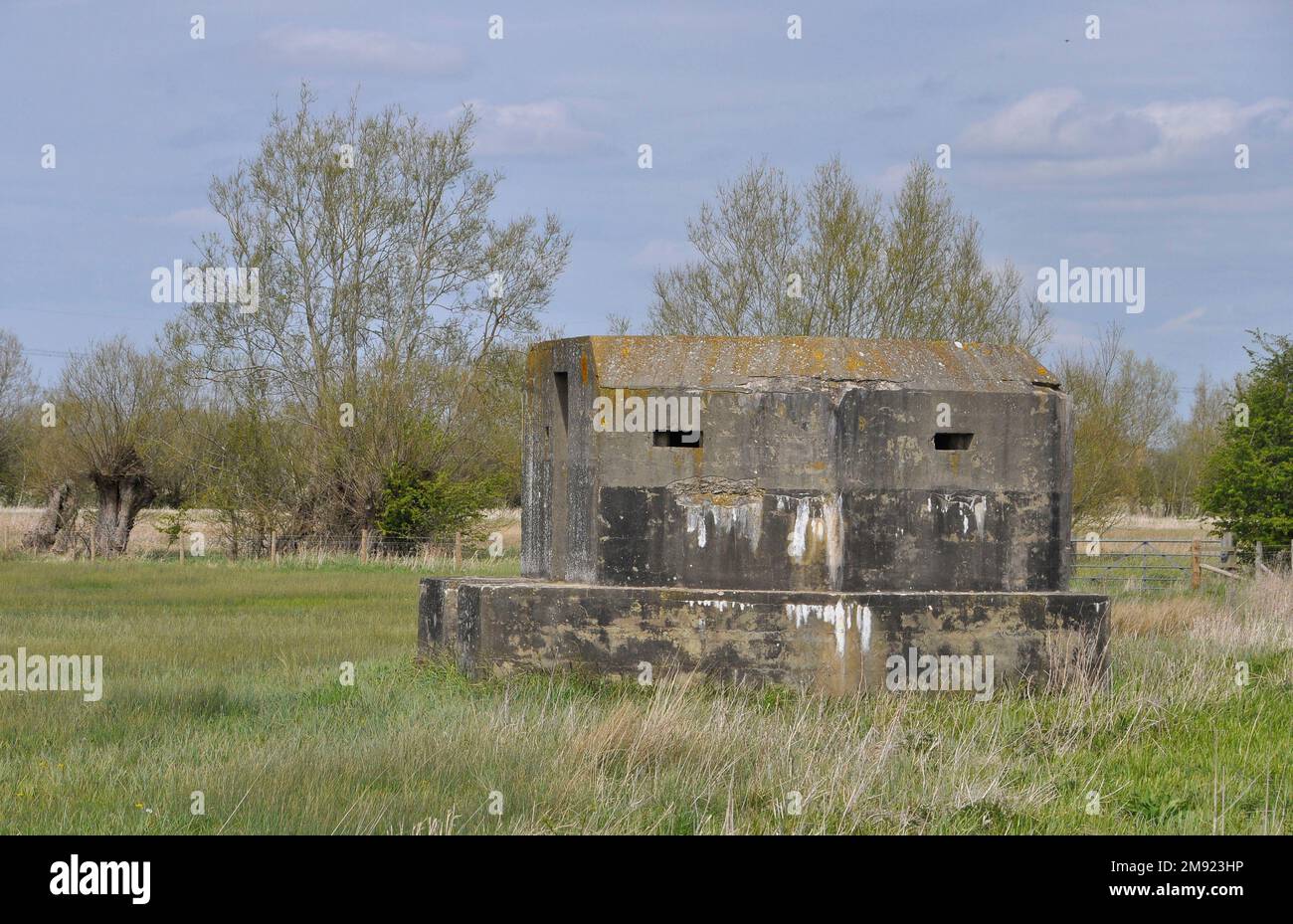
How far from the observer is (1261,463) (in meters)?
26.0

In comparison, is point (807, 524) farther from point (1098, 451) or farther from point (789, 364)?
point (1098, 451)

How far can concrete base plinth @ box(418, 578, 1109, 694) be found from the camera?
973 centimetres

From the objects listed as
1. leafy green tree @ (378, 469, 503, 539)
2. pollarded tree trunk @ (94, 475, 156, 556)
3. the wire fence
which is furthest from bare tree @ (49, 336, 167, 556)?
the wire fence

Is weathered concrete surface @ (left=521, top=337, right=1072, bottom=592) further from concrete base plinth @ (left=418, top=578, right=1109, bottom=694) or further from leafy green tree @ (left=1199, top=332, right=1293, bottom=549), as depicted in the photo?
leafy green tree @ (left=1199, top=332, right=1293, bottom=549)

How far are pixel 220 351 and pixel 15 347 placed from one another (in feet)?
82.9

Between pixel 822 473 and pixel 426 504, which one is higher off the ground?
pixel 822 473

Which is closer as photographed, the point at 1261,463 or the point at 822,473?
the point at 822,473

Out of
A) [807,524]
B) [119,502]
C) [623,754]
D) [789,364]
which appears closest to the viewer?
[623,754]

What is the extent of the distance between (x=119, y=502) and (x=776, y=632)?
25722mm

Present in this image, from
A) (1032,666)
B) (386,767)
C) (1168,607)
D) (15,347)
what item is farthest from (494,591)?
(15,347)

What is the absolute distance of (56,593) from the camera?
19.3 meters

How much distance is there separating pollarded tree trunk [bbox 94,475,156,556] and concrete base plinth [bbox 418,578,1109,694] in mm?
23524

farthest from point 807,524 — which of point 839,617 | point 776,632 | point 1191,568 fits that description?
point 1191,568
